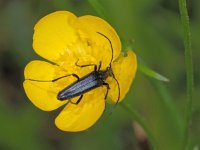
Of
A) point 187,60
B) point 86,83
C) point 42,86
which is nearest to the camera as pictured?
point 187,60

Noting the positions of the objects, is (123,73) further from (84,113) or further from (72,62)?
(72,62)

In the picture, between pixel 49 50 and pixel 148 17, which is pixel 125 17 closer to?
pixel 148 17

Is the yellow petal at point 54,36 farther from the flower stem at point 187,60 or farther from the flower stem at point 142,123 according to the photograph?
the flower stem at point 187,60

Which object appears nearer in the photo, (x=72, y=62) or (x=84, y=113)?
(x=84, y=113)

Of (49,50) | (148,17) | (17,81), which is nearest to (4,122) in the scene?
(17,81)

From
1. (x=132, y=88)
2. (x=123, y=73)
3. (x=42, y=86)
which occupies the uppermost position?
(x=123, y=73)

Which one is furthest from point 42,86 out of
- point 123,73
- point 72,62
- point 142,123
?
point 142,123

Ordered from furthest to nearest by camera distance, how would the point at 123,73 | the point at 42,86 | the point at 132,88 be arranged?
the point at 132,88, the point at 42,86, the point at 123,73

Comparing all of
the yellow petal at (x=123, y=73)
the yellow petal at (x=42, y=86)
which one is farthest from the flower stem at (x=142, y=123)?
the yellow petal at (x=42, y=86)
